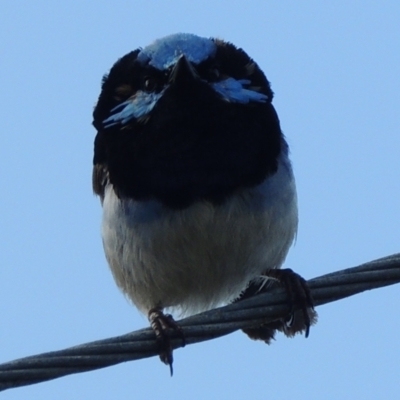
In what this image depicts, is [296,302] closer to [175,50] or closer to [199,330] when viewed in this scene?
[199,330]

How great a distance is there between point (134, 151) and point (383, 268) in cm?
187

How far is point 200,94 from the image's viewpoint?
629 cm

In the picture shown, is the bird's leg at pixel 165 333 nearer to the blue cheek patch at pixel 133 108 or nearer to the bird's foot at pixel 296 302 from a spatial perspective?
the bird's foot at pixel 296 302

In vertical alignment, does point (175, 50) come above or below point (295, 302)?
above

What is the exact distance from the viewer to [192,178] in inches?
243

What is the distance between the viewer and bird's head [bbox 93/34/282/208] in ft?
20.3

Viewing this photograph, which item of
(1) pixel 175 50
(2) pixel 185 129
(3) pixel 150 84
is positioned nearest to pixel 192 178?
Result: (2) pixel 185 129

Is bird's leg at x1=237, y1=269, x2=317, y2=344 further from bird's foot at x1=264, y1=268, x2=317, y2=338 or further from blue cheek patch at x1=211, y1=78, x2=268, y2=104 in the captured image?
blue cheek patch at x1=211, y1=78, x2=268, y2=104

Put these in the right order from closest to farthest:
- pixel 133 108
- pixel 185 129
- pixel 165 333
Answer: pixel 165 333
pixel 185 129
pixel 133 108

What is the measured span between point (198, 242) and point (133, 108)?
2.66 ft

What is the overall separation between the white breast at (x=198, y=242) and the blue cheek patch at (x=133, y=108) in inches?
14.9

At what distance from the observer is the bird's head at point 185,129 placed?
20.3 ft

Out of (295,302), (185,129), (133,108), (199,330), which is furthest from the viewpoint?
(133,108)

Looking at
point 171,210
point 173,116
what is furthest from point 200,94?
point 171,210
